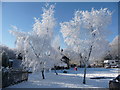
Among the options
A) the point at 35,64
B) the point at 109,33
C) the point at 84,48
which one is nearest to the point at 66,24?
the point at 84,48

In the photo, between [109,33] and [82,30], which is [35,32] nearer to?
[82,30]

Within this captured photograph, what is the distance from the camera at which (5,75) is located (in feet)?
34.3

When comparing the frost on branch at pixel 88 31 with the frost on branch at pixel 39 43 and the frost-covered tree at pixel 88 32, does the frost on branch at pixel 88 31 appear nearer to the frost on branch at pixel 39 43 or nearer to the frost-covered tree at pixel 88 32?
the frost-covered tree at pixel 88 32

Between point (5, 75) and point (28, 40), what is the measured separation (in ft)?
19.4

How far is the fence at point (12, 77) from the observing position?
1027cm

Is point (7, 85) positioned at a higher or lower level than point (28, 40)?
lower

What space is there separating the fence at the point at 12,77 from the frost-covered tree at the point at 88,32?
5.10 meters

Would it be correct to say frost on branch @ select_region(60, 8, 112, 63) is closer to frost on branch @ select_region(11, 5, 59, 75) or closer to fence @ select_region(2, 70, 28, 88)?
frost on branch @ select_region(11, 5, 59, 75)

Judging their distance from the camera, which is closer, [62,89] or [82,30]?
[62,89]

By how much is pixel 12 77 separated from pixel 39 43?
18.3 ft

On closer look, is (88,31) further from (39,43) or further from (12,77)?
(12,77)

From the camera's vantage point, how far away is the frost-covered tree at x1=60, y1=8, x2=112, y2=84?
1329cm

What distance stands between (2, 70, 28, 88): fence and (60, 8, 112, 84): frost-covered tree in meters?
5.10

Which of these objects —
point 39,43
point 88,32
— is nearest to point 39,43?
point 39,43
